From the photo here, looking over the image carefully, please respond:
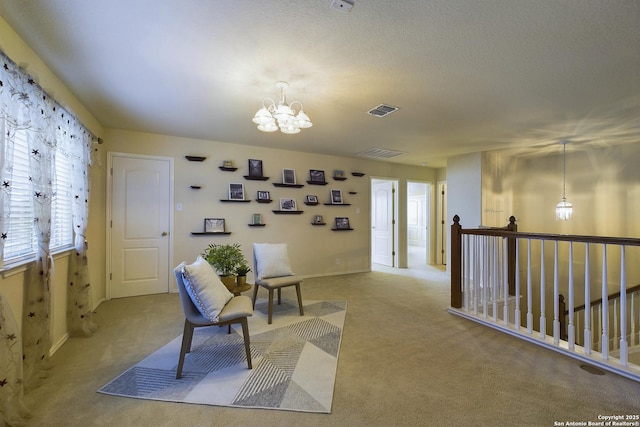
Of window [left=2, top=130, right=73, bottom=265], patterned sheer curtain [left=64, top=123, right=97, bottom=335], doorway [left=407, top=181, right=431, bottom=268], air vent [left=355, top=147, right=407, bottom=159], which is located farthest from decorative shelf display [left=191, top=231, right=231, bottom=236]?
doorway [left=407, top=181, right=431, bottom=268]

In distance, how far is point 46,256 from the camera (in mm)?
2092

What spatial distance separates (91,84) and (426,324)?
156 inches

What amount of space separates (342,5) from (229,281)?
2.41 metres

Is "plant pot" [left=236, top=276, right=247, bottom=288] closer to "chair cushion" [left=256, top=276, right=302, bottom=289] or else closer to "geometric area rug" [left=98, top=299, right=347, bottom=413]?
"chair cushion" [left=256, top=276, right=302, bottom=289]

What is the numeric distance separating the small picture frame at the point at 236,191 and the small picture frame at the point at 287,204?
692mm

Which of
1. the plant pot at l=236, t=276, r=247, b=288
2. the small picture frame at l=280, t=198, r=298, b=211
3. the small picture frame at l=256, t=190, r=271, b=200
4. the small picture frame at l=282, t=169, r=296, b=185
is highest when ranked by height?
the small picture frame at l=282, t=169, r=296, b=185

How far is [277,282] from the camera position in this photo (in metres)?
3.05

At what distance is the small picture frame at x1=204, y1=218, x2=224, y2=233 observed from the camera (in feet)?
14.2

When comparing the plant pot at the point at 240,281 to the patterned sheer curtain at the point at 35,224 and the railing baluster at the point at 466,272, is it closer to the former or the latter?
the patterned sheer curtain at the point at 35,224

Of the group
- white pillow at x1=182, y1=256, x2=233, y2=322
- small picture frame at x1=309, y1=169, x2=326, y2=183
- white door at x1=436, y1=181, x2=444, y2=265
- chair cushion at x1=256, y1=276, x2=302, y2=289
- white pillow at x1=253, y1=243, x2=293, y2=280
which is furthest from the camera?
white door at x1=436, y1=181, x2=444, y2=265

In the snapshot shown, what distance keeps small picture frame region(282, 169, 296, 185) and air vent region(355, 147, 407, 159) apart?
1271 millimetres

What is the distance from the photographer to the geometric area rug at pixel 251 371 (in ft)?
5.84

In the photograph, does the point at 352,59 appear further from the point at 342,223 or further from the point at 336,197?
the point at 342,223

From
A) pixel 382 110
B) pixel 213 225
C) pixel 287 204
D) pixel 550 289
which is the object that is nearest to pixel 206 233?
pixel 213 225
